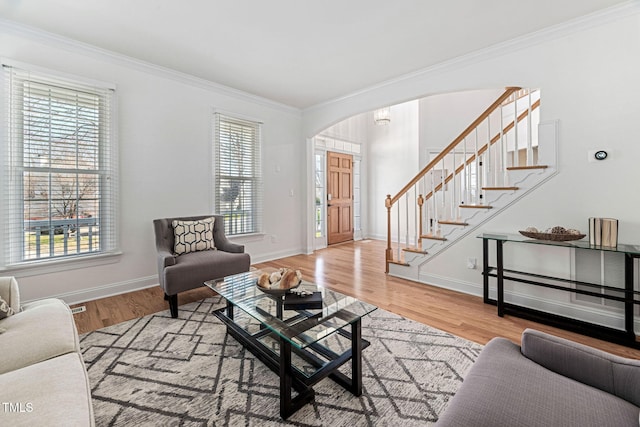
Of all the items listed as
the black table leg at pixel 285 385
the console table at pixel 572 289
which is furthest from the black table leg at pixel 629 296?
the black table leg at pixel 285 385

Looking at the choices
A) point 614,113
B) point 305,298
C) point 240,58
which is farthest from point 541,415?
point 240,58

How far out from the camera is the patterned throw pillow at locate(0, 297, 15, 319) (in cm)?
150

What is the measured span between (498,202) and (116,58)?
14.5 ft

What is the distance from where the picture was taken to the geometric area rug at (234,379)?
139 centimetres

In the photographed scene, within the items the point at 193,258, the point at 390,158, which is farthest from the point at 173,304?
the point at 390,158

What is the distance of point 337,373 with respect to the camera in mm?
1638

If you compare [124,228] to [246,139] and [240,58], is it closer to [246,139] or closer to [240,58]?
[246,139]

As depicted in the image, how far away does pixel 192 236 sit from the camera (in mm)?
3121

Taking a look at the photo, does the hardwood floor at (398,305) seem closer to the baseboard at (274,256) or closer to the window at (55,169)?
the baseboard at (274,256)

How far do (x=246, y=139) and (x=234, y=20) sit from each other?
1969 mm

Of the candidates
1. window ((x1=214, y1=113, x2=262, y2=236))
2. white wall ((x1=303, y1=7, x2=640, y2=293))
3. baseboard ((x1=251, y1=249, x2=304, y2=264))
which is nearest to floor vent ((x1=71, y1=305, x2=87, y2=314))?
window ((x1=214, y1=113, x2=262, y2=236))

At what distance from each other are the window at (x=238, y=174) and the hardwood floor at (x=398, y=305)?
1.10 m

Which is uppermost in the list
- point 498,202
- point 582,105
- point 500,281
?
point 582,105

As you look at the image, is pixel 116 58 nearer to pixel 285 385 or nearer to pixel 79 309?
pixel 79 309
